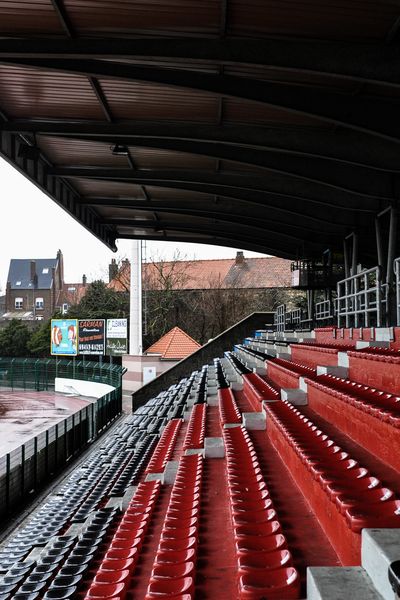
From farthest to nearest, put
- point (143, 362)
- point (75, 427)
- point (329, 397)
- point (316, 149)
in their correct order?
1. point (143, 362)
2. point (75, 427)
3. point (316, 149)
4. point (329, 397)

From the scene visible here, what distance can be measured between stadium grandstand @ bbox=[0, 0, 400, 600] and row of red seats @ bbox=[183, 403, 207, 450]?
5cm

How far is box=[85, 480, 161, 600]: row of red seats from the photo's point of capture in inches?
124

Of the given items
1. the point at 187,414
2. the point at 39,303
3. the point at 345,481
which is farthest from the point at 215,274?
the point at 345,481

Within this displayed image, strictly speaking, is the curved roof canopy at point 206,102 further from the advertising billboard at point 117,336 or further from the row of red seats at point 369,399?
the advertising billboard at point 117,336

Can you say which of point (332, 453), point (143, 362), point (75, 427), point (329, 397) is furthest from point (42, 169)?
point (143, 362)

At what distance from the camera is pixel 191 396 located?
1338 centimetres

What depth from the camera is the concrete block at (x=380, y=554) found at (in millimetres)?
2033

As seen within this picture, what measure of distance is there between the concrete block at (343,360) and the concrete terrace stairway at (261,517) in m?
0.03

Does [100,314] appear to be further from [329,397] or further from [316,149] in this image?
[329,397]

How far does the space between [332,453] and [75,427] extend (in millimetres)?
14619

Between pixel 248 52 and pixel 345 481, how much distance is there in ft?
19.6

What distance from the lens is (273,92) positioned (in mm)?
8617

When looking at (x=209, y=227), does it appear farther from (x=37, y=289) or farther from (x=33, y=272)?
(x=33, y=272)

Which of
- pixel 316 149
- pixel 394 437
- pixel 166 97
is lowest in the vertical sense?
pixel 394 437
